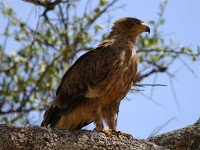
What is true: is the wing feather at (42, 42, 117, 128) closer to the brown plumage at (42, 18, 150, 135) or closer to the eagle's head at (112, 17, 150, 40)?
the brown plumage at (42, 18, 150, 135)

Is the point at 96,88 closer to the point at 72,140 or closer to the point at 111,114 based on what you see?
the point at 111,114

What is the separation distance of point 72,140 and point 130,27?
3065mm

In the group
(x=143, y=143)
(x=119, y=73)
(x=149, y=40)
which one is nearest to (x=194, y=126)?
(x=143, y=143)

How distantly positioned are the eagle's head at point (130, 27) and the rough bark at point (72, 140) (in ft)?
7.36

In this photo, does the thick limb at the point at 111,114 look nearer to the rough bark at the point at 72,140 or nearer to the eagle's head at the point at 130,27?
the eagle's head at the point at 130,27

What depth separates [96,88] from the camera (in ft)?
19.3

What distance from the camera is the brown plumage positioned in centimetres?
589

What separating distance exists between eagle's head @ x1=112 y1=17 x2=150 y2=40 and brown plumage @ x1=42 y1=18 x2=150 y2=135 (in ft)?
1.16

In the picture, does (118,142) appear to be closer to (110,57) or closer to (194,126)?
(194,126)

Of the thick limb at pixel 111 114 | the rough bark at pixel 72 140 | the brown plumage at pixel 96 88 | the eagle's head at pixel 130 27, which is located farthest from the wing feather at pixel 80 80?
the rough bark at pixel 72 140

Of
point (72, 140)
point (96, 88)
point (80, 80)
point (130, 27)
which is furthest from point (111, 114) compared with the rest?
point (72, 140)

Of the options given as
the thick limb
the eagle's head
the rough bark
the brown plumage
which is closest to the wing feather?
the brown plumage

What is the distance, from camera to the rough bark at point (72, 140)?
12.2ft

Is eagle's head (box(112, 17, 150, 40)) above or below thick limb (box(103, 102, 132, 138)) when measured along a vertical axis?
above
